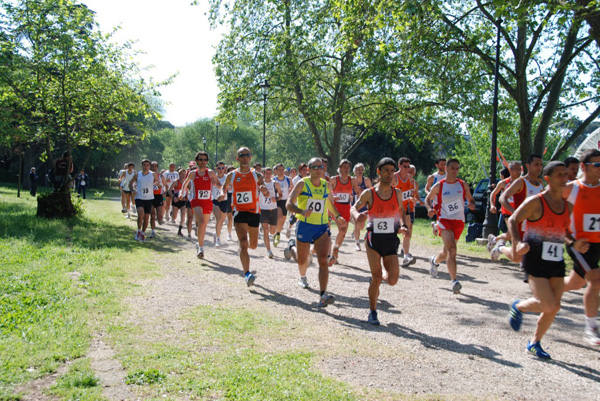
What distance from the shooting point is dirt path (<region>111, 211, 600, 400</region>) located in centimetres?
456

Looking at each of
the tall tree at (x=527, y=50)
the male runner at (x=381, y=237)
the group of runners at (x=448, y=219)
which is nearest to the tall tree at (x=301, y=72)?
the tall tree at (x=527, y=50)

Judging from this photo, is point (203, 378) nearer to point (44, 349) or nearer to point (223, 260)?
point (44, 349)

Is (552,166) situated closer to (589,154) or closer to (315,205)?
(589,154)

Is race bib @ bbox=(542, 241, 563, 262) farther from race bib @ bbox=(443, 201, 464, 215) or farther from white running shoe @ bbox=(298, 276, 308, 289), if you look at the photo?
white running shoe @ bbox=(298, 276, 308, 289)

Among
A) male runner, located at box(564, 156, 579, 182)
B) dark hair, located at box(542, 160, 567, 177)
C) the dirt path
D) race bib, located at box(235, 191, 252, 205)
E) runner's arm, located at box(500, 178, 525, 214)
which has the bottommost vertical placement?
the dirt path

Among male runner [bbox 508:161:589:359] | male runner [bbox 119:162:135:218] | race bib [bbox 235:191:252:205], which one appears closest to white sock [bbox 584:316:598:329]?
male runner [bbox 508:161:589:359]

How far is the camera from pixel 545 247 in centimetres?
533

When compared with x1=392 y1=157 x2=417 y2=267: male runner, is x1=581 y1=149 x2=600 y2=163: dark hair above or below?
above

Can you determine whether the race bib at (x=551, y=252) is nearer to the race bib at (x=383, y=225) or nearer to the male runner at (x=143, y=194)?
the race bib at (x=383, y=225)

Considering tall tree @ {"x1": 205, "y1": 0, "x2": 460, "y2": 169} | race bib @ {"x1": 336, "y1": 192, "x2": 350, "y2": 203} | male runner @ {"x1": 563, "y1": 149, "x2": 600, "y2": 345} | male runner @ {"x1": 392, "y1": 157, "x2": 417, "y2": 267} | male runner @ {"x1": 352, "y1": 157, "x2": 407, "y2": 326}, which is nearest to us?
male runner @ {"x1": 563, "y1": 149, "x2": 600, "y2": 345}

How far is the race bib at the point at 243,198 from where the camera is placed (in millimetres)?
8992

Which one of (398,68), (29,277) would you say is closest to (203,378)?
(29,277)

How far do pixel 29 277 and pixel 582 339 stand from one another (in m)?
7.62

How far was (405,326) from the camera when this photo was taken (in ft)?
21.1
